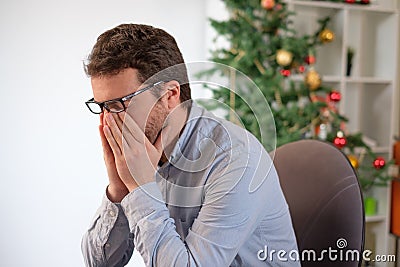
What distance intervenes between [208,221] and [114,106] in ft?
0.85

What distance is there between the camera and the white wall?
179cm

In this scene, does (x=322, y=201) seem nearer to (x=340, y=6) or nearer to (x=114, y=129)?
(x=114, y=129)

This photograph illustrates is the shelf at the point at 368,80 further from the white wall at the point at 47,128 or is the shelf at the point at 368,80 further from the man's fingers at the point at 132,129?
the man's fingers at the point at 132,129

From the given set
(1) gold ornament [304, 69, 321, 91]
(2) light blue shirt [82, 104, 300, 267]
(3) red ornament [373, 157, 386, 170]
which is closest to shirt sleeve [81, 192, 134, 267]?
(2) light blue shirt [82, 104, 300, 267]

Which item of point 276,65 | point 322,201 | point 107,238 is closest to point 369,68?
point 276,65

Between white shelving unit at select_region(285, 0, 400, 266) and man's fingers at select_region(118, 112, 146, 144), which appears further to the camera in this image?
white shelving unit at select_region(285, 0, 400, 266)

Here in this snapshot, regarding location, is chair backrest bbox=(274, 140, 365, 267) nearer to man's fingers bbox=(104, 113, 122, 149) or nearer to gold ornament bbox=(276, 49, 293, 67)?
man's fingers bbox=(104, 113, 122, 149)

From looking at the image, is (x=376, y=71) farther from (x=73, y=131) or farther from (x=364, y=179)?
(x=73, y=131)

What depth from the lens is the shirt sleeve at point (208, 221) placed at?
33.5 inches

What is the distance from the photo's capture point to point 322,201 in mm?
1054

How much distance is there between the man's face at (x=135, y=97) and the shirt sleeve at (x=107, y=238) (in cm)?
19

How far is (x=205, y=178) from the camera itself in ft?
3.06

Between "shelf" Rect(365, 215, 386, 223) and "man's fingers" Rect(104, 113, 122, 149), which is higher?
"man's fingers" Rect(104, 113, 122, 149)

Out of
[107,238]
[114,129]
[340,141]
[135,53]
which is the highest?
[135,53]
